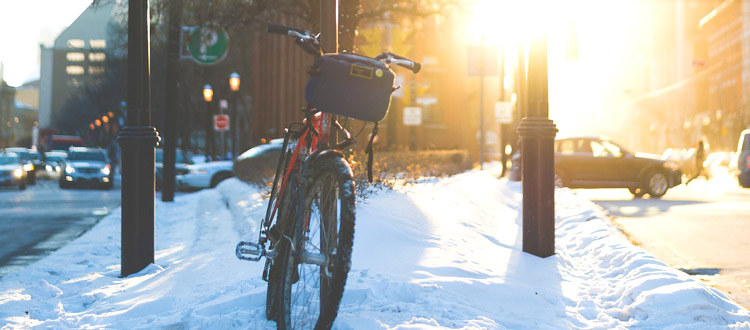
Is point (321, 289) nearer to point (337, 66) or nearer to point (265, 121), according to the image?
point (337, 66)

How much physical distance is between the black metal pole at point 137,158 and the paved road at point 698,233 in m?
4.97

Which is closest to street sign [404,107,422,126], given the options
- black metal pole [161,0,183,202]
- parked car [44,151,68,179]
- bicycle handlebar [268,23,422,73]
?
black metal pole [161,0,183,202]

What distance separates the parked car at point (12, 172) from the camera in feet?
86.0

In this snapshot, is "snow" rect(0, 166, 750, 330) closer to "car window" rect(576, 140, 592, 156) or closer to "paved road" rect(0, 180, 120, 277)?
"paved road" rect(0, 180, 120, 277)

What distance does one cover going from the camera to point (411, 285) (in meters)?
5.18

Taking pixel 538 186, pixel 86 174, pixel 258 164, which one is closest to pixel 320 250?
pixel 538 186

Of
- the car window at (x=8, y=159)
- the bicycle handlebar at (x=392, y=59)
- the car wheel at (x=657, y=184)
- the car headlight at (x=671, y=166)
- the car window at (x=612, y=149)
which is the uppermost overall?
the bicycle handlebar at (x=392, y=59)

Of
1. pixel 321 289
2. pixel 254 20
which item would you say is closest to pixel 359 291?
pixel 321 289

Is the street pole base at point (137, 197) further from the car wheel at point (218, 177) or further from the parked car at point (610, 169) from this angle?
the car wheel at point (218, 177)

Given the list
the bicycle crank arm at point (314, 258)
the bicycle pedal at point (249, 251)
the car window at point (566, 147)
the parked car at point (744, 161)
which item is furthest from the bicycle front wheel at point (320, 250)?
the parked car at point (744, 161)

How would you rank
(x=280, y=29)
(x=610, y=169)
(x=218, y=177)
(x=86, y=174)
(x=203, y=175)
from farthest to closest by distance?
1. (x=86, y=174)
2. (x=218, y=177)
3. (x=203, y=175)
4. (x=610, y=169)
5. (x=280, y=29)

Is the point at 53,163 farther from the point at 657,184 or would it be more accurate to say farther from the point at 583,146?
the point at 657,184

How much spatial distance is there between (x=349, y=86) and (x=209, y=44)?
12158 millimetres

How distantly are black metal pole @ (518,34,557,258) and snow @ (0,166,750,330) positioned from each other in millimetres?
233
